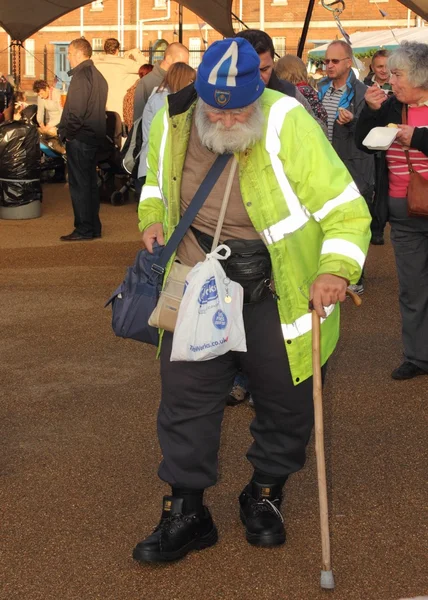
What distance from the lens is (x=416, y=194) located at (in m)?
6.13

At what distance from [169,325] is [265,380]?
440 mm

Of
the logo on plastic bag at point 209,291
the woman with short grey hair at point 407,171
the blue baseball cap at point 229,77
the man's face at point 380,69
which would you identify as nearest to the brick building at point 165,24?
the man's face at point 380,69

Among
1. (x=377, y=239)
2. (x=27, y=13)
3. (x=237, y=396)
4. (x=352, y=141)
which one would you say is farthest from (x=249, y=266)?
(x=27, y=13)

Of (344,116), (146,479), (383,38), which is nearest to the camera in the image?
(146,479)

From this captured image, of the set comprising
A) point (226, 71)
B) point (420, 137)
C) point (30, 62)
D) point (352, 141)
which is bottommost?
point (352, 141)

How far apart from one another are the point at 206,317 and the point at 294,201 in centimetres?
52

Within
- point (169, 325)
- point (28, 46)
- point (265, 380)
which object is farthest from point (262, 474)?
point (28, 46)

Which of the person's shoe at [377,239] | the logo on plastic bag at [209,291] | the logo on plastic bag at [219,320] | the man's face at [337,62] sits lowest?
the person's shoe at [377,239]

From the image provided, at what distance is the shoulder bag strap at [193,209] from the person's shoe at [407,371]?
115 inches

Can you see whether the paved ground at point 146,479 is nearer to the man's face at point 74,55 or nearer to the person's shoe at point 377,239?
the person's shoe at point 377,239

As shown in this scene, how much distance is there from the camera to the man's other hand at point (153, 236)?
4060 mm

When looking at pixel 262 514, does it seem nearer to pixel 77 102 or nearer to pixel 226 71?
pixel 226 71

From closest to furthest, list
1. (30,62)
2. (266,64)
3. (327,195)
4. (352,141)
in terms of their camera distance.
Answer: (327,195) < (266,64) < (352,141) < (30,62)

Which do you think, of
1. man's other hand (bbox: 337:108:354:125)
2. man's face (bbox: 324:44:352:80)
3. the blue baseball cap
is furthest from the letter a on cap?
man's face (bbox: 324:44:352:80)
